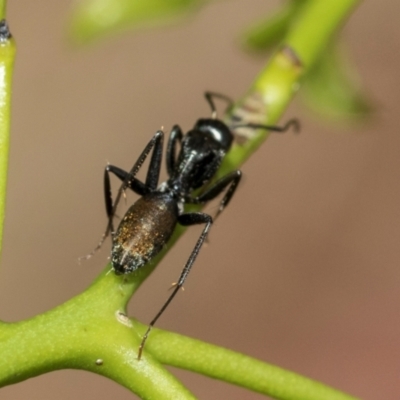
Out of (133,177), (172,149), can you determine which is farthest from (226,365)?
(172,149)

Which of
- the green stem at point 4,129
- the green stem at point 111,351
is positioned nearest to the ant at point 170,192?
the green stem at point 111,351

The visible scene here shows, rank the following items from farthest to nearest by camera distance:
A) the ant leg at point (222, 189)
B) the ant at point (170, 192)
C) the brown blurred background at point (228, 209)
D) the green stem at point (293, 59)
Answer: the brown blurred background at point (228, 209)
the ant leg at point (222, 189)
the green stem at point (293, 59)
the ant at point (170, 192)

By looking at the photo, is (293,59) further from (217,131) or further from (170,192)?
(170,192)

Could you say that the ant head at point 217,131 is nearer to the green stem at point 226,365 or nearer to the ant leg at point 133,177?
the ant leg at point 133,177

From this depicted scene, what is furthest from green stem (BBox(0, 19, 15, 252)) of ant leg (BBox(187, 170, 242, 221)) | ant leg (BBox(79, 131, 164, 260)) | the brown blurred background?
the brown blurred background

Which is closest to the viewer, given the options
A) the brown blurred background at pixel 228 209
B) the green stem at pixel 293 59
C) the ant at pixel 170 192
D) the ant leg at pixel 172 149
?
the ant at pixel 170 192

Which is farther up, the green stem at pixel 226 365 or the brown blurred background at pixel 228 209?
the green stem at pixel 226 365
